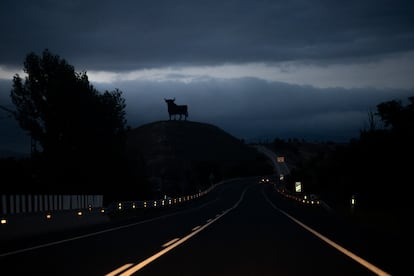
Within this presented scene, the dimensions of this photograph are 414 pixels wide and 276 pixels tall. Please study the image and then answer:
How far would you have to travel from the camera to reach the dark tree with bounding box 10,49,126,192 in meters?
65.8

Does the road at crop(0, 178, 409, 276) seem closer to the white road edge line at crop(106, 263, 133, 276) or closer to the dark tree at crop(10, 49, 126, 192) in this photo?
the white road edge line at crop(106, 263, 133, 276)

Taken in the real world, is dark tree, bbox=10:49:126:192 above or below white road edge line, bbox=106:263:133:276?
above

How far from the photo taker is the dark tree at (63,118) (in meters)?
65.8

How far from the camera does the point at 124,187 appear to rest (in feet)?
243

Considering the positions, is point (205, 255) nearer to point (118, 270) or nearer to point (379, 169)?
point (118, 270)

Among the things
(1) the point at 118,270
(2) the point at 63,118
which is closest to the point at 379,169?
(1) the point at 118,270

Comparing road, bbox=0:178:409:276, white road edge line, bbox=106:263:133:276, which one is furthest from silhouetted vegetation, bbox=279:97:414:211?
white road edge line, bbox=106:263:133:276

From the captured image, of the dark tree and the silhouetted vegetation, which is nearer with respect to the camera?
the silhouetted vegetation

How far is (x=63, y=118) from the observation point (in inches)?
2675

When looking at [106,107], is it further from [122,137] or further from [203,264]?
[203,264]

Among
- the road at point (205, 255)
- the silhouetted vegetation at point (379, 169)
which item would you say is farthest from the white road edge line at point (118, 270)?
the silhouetted vegetation at point (379, 169)

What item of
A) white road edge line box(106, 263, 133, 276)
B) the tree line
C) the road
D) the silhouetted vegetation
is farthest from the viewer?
the tree line

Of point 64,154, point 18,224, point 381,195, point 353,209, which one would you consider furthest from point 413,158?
point 64,154

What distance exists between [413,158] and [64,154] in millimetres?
39329
